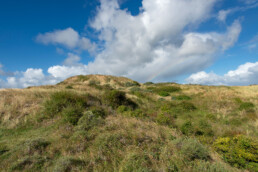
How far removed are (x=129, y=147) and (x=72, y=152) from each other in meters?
2.18

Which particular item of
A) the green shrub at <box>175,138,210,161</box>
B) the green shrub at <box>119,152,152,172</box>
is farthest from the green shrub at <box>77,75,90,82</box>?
the green shrub at <box>175,138,210,161</box>

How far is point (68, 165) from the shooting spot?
382 cm

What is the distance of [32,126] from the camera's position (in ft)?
24.5

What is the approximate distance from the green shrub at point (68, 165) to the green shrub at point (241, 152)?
16.9 feet

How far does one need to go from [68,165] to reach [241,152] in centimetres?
579

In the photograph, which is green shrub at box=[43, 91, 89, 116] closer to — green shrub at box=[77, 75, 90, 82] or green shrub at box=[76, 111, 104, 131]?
green shrub at box=[76, 111, 104, 131]

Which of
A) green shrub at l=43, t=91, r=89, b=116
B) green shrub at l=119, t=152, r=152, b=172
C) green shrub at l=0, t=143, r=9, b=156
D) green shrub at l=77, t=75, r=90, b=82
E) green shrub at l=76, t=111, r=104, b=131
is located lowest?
green shrub at l=0, t=143, r=9, b=156

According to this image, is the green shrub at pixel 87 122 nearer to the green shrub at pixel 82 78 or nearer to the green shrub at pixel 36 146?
the green shrub at pixel 36 146

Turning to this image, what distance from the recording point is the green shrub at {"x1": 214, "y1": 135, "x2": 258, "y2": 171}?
4191mm

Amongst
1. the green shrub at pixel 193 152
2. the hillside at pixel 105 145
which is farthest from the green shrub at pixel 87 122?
the green shrub at pixel 193 152

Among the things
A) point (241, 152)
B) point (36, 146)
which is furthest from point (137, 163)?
point (36, 146)

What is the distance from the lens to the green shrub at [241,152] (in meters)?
4.19

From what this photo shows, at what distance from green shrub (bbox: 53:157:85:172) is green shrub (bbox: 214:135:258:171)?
515 cm

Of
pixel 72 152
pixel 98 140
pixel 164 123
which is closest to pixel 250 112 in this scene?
pixel 164 123
